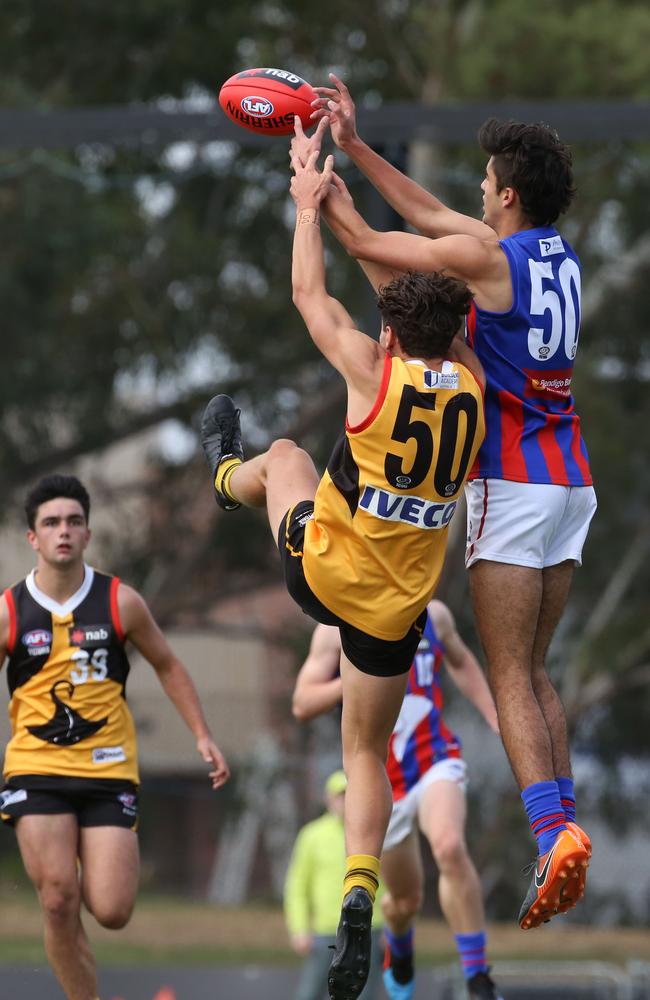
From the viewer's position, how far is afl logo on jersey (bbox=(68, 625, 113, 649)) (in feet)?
21.7

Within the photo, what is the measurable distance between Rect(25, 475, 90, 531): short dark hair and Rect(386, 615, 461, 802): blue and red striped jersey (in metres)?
1.79

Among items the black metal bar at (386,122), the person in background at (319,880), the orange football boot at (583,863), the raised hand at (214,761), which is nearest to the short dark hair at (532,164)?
the orange football boot at (583,863)

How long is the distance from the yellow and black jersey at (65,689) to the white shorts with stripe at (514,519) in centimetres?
179

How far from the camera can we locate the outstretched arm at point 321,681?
706cm

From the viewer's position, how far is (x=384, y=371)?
5188 millimetres

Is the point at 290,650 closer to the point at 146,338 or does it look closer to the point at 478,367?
the point at 146,338

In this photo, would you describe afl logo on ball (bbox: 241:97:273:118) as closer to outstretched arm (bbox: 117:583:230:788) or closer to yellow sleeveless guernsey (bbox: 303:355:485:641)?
yellow sleeveless guernsey (bbox: 303:355:485:641)

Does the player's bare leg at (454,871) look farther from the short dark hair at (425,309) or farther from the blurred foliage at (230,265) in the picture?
the blurred foliage at (230,265)

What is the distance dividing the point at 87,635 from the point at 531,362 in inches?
87.9

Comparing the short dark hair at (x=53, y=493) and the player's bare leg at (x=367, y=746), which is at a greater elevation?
the short dark hair at (x=53, y=493)

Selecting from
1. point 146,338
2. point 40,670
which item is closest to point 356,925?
point 40,670

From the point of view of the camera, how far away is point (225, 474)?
6070 millimetres

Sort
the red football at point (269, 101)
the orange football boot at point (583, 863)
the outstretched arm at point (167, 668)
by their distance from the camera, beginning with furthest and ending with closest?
the outstretched arm at point (167, 668) < the red football at point (269, 101) < the orange football boot at point (583, 863)

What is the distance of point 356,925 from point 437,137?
255 inches
